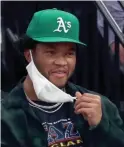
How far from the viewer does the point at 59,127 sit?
222 cm

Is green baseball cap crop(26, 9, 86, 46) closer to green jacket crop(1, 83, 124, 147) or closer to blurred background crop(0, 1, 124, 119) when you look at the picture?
green jacket crop(1, 83, 124, 147)

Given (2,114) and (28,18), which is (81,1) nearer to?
(28,18)

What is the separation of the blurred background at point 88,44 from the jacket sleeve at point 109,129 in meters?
0.60

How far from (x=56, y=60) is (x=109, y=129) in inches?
19.2

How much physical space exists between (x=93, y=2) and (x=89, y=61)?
44cm

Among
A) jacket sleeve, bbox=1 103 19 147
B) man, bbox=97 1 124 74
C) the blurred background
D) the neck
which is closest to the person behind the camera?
jacket sleeve, bbox=1 103 19 147

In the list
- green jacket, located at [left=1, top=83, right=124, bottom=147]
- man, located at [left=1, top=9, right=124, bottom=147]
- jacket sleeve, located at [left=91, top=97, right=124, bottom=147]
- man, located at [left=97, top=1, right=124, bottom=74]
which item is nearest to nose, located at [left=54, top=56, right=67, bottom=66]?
man, located at [left=1, top=9, right=124, bottom=147]

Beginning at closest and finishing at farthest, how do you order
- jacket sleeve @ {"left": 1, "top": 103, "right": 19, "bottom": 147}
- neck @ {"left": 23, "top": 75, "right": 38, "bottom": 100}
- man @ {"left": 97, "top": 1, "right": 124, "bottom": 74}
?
jacket sleeve @ {"left": 1, "top": 103, "right": 19, "bottom": 147}
neck @ {"left": 23, "top": 75, "right": 38, "bottom": 100}
man @ {"left": 97, "top": 1, "right": 124, "bottom": 74}

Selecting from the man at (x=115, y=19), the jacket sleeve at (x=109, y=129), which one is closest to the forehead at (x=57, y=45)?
the jacket sleeve at (x=109, y=129)

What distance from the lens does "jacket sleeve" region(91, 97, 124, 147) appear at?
7.31 feet

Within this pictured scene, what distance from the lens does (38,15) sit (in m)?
2.24

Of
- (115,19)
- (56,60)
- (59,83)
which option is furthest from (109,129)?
(115,19)

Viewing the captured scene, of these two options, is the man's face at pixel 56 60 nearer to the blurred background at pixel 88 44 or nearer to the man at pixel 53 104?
the man at pixel 53 104

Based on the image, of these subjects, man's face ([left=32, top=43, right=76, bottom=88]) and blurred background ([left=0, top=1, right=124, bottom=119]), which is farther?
blurred background ([left=0, top=1, right=124, bottom=119])
